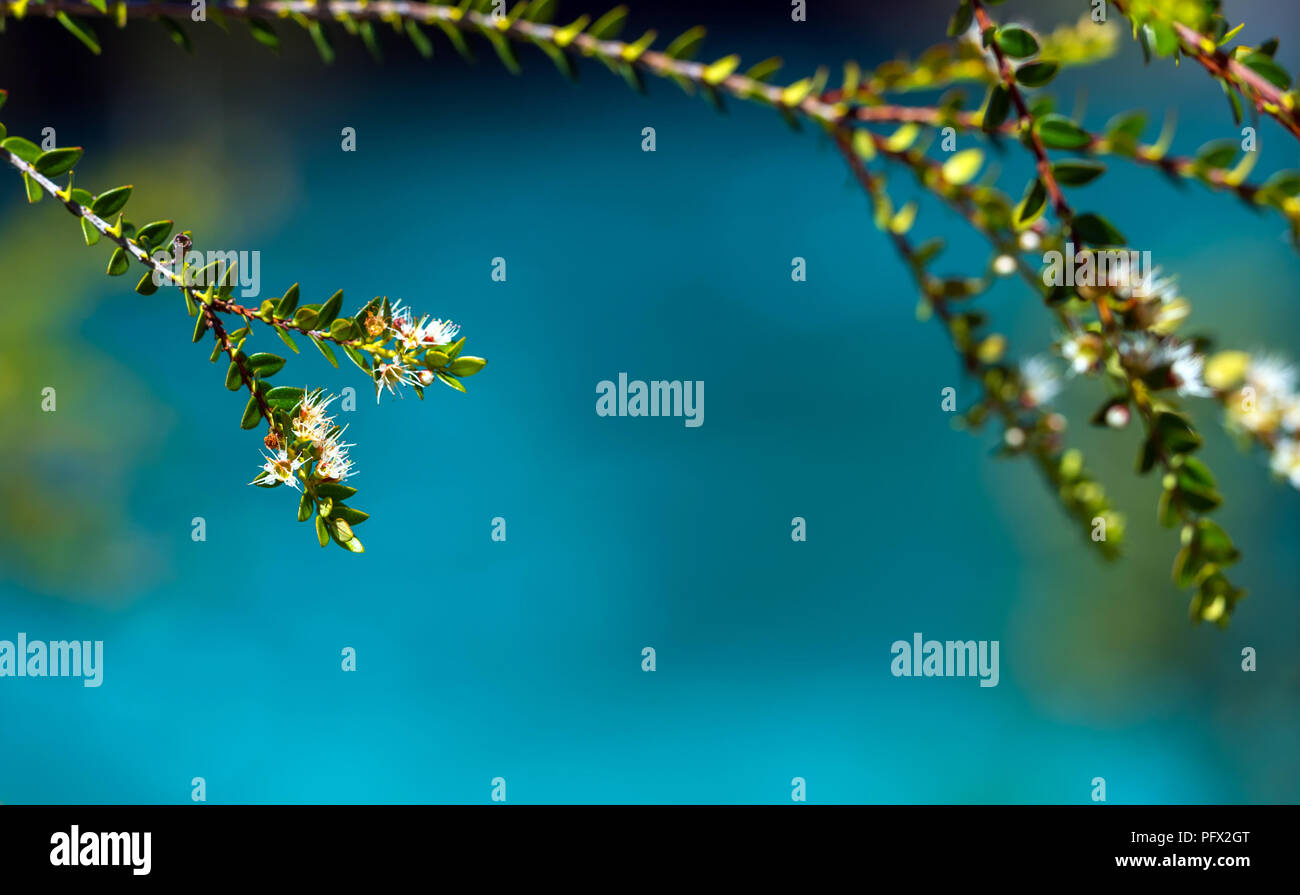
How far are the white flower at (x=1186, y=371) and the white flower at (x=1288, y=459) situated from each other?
62mm

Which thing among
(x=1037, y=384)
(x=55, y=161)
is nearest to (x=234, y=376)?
(x=55, y=161)

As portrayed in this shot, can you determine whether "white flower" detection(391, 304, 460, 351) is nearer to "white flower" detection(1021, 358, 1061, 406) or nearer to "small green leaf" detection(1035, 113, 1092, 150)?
"small green leaf" detection(1035, 113, 1092, 150)

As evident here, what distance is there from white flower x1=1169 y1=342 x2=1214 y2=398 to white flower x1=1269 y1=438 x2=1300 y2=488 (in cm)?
6

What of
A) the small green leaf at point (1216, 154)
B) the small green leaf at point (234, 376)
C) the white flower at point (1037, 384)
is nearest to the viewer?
the small green leaf at point (234, 376)

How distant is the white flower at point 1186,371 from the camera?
429 millimetres

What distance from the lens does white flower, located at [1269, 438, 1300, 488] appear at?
48cm

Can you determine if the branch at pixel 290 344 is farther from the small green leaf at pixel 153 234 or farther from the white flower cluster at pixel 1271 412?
the white flower cluster at pixel 1271 412

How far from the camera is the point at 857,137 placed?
1.66 feet

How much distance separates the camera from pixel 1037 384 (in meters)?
0.61

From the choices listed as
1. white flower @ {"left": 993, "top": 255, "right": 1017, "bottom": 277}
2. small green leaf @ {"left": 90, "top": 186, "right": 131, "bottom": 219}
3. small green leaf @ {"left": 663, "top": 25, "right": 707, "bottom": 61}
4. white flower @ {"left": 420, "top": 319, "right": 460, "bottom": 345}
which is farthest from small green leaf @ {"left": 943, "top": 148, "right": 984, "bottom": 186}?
small green leaf @ {"left": 90, "top": 186, "right": 131, "bottom": 219}

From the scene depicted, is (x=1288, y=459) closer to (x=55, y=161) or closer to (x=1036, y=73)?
(x=1036, y=73)

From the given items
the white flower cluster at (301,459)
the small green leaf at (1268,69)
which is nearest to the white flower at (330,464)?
the white flower cluster at (301,459)
